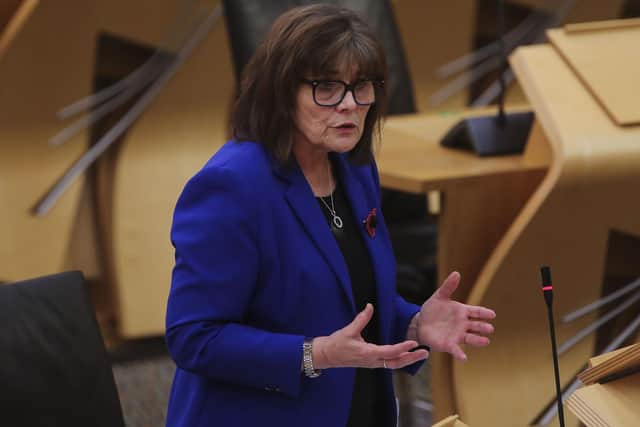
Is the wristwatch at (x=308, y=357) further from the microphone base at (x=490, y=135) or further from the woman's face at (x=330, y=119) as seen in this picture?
the microphone base at (x=490, y=135)

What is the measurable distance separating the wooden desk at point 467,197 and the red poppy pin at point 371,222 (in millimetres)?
633

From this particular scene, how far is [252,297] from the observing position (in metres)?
1.64

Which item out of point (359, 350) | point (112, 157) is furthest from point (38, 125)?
point (359, 350)

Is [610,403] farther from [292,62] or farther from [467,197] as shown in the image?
Answer: [467,197]

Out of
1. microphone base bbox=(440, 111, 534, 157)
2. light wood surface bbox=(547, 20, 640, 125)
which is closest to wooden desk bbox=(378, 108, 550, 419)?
microphone base bbox=(440, 111, 534, 157)

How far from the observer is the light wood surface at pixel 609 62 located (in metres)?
2.43

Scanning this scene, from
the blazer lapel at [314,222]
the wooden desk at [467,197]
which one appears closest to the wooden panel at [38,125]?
the wooden desk at [467,197]

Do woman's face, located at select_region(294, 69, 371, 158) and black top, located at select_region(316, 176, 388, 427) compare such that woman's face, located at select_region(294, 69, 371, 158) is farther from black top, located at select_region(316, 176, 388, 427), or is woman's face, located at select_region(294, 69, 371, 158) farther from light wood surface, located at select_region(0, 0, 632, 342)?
light wood surface, located at select_region(0, 0, 632, 342)

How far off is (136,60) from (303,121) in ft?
7.37

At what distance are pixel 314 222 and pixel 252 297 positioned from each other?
0.14 meters

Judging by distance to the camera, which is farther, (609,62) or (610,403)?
(609,62)

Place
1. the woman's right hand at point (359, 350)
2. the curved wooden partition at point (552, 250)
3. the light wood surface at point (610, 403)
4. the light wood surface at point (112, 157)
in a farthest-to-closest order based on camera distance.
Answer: the light wood surface at point (112, 157)
the curved wooden partition at point (552, 250)
the woman's right hand at point (359, 350)
the light wood surface at point (610, 403)

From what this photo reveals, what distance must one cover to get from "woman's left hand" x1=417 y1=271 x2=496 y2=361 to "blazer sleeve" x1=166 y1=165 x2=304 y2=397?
0.23 meters

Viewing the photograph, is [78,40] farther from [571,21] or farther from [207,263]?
[207,263]
